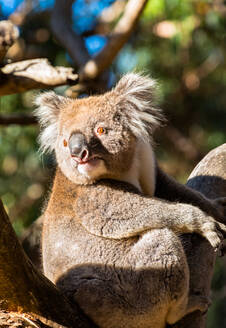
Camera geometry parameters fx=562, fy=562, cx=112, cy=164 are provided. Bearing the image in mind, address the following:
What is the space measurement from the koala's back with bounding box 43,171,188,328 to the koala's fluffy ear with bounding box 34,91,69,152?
0.80 meters

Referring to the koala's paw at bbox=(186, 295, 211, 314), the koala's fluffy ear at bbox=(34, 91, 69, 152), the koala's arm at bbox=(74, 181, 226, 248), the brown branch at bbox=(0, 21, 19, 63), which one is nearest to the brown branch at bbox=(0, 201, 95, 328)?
the koala's arm at bbox=(74, 181, 226, 248)

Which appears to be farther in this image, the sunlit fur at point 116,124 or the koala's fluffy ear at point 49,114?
the koala's fluffy ear at point 49,114

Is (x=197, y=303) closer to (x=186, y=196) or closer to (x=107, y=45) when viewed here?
(x=186, y=196)

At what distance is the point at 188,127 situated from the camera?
1166 cm

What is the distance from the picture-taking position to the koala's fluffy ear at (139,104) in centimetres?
394

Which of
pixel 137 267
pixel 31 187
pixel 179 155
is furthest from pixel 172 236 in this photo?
pixel 179 155

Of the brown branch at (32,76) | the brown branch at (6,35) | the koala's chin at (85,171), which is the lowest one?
the koala's chin at (85,171)

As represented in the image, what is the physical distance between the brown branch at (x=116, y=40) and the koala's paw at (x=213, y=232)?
3.48 m

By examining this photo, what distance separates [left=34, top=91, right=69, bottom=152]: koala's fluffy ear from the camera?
420 centimetres

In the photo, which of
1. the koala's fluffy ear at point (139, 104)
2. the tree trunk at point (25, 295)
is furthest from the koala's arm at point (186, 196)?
the tree trunk at point (25, 295)

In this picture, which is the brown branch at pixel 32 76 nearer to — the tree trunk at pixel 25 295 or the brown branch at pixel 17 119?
the brown branch at pixel 17 119

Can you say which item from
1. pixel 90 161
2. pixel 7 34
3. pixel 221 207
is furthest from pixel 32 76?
pixel 221 207

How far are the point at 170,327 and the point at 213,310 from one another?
583cm

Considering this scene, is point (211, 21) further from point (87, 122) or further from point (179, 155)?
point (87, 122)
